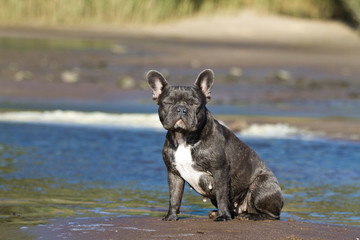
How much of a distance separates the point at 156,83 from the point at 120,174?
112 inches

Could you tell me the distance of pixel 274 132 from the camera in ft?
44.3

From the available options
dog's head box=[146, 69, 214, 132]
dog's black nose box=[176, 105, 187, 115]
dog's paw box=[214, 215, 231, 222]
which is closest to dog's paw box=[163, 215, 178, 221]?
dog's paw box=[214, 215, 231, 222]

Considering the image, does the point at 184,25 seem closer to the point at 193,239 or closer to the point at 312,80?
the point at 312,80

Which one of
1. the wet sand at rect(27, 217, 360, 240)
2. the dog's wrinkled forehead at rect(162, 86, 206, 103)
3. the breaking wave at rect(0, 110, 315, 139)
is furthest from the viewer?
the breaking wave at rect(0, 110, 315, 139)

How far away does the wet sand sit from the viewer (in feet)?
20.8

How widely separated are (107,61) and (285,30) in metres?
7.74

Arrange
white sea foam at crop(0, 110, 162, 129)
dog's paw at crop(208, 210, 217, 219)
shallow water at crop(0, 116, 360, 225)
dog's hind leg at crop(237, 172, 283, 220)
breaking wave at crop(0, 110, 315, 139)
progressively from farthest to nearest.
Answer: white sea foam at crop(0, 110, 162, 129) < breaking wave at crop(0, 110, 315, 139) < shallow water at crop(0, 116, 360, 225) < dog's paw at crop(208, 210, 217, 219) < dog's hind leg at crop(237, 172, 283, 220)

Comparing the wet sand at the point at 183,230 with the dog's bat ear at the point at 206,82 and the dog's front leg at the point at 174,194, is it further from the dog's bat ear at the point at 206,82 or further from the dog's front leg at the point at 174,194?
the dog's bat ear at the point at 206,82

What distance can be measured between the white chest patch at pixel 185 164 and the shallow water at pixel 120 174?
2.36ft

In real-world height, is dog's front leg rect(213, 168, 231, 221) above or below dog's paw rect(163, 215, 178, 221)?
above

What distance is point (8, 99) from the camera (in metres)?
17.5

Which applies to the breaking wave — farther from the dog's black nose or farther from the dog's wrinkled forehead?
the dog's black nose

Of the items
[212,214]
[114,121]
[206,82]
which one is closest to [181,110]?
[206,82]

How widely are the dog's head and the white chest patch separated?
0.26m
